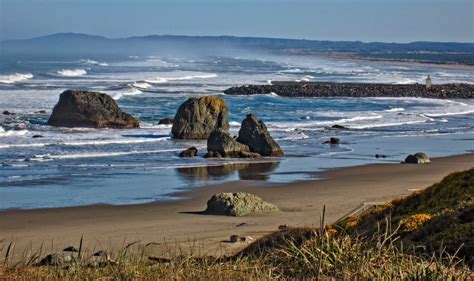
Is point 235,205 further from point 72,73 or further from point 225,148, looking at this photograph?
point 72,73

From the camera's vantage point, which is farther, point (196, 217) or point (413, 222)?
point (196, 217)

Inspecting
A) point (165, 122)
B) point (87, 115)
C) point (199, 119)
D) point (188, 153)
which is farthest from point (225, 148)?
point (165, 122)

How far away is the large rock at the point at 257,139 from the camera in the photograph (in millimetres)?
27891

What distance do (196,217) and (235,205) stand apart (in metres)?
0.78

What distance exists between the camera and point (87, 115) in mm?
36219

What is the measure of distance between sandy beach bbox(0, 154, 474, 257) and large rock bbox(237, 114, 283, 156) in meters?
4.38

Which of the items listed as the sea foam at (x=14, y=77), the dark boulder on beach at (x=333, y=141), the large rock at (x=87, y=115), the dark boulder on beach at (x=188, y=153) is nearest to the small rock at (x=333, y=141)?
the dark boulder on beach at (x=333, y=141)

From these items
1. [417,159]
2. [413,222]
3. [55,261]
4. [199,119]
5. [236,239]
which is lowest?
[417,159]

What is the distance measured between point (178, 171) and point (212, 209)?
7057 mm

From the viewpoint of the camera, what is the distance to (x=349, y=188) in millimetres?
21406

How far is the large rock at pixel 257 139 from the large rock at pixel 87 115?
29.8 feet

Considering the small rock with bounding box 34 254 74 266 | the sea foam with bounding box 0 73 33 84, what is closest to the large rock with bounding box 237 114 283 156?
the small rock with bounding box 34 254 74 266

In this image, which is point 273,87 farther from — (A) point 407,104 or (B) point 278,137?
(B) point 278,137

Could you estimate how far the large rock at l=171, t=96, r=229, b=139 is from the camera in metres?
32.9
